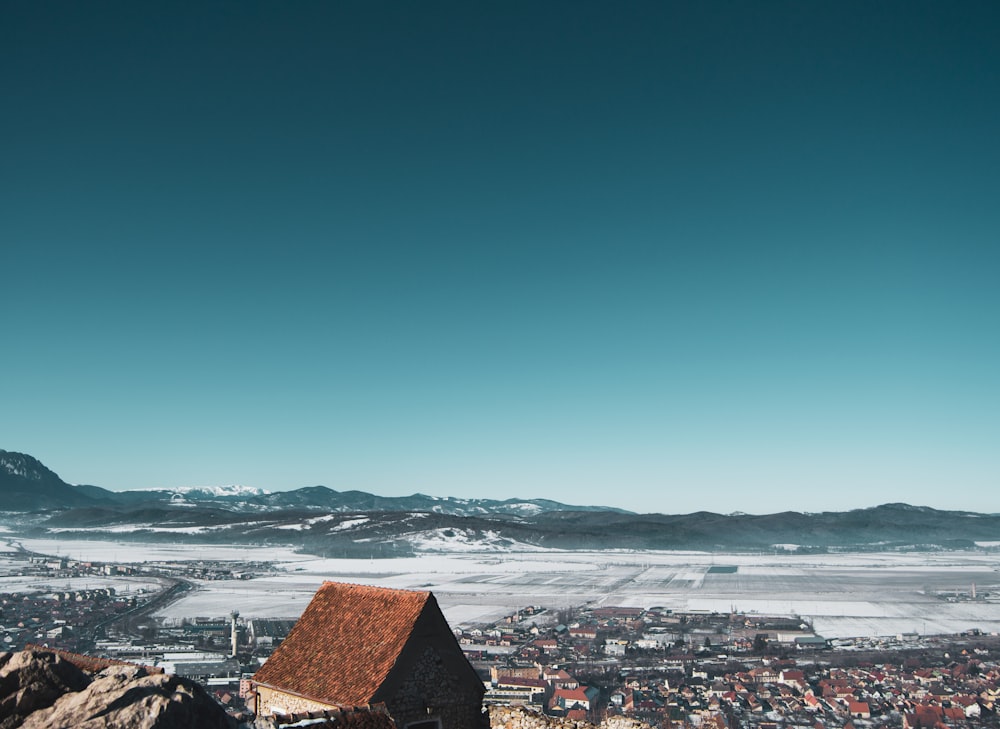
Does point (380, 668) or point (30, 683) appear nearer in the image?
point (30, 683)

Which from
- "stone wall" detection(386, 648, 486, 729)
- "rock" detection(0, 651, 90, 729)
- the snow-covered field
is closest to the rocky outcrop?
"rock" detection(0, 651, 90, 729)

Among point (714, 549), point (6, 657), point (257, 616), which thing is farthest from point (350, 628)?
point (714, 549)

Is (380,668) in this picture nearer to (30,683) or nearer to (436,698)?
(436,698)

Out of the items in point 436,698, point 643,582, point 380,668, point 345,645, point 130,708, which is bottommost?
point 643,582

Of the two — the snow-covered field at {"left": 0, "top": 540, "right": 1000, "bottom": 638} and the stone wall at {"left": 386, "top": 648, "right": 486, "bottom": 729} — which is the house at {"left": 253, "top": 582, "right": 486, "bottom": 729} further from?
the snow-covered field at {"left": 0, "top": 540, "right": 1000, "bottom": 638}

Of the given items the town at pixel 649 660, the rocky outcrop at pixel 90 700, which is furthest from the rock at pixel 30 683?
the town at pixel 649 660

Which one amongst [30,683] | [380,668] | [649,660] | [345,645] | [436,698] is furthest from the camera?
[649,660]

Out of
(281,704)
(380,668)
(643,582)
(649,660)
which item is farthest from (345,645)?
(643,582)
